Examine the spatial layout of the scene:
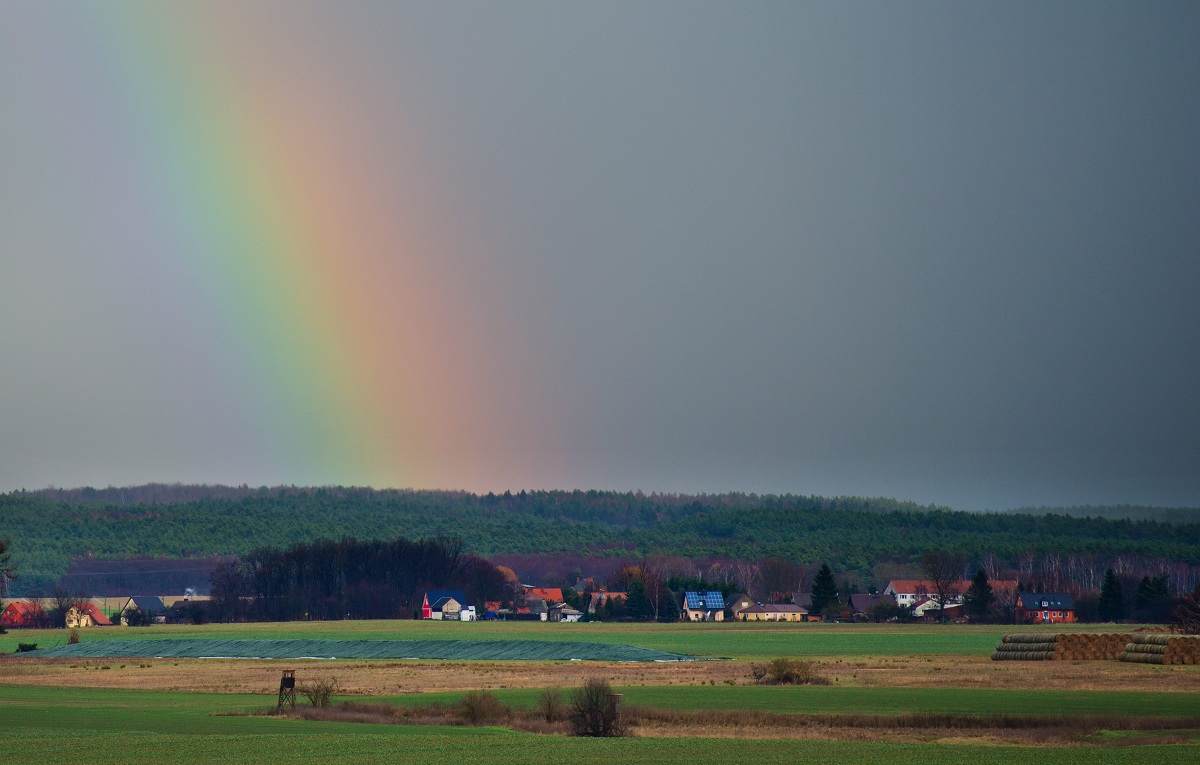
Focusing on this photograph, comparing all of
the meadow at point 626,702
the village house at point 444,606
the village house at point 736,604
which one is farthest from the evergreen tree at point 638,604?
the meadow at point 626,702

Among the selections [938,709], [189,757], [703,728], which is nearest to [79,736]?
[189,757]


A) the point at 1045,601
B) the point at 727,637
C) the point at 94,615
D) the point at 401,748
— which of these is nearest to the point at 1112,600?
the point at 1045,601

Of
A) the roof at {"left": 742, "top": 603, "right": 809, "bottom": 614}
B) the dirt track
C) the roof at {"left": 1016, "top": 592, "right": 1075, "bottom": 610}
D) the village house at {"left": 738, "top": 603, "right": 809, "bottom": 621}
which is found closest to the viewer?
the dirt track

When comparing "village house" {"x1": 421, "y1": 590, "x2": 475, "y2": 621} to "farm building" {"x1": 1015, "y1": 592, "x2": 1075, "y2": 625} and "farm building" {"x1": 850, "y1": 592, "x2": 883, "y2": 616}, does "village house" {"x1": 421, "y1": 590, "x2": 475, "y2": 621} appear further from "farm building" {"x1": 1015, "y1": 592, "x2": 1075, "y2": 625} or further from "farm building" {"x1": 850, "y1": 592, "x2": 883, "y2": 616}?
"farm building" {"x1": 1015, "y1": 592, "x2": 1075, "y2": 625}

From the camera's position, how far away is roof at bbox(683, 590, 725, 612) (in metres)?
184

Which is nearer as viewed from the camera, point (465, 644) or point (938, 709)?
point (938, 709)

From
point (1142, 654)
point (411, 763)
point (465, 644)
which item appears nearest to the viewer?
point (411, 763)

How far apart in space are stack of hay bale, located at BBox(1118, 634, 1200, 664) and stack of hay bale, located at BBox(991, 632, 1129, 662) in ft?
9.27

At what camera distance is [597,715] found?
43.1 m

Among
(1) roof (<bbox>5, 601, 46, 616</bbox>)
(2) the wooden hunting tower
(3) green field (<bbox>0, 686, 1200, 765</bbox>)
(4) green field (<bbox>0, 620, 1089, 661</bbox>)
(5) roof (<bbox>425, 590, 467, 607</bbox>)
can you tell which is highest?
(5) roof (<bbox>425, 590, 467, 607</bbox>)

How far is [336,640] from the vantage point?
110 m

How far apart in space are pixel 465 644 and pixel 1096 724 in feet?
211

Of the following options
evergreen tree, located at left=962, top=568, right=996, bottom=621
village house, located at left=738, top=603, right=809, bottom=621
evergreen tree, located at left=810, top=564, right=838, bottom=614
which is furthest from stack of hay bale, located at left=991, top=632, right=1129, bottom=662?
village house, located at left=738, top=603, right=809, bottom=621

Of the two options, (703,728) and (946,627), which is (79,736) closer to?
(703,728)
